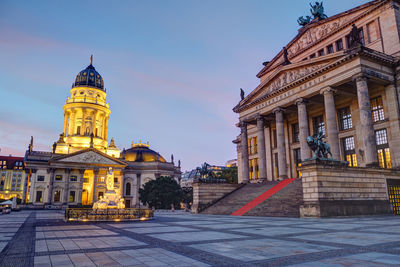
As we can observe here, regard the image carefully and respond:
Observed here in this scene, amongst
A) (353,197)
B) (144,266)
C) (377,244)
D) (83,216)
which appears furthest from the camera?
(353,197)

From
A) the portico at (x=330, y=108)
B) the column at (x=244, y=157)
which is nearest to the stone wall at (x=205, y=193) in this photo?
the column at (x=244, y=157)

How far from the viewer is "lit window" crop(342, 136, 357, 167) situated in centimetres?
3603

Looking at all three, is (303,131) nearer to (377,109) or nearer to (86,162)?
(377,109)

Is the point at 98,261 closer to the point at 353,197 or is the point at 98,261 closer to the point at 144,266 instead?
the point at 144,266

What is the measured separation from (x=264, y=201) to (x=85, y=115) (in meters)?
78.2

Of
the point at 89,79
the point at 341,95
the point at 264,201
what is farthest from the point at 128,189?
the point at 341,95

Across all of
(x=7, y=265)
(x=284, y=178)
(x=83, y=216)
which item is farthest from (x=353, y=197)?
(x=7, y=265)

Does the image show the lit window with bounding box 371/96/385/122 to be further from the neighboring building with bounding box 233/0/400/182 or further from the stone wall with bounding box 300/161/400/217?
the stone wall with bounding box 300/161/400/217

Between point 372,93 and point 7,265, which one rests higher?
point 372,93

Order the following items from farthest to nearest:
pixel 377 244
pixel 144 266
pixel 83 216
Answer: pixel 83 216
pixel 377 244
pixel 144 266

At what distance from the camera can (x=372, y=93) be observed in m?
33.8

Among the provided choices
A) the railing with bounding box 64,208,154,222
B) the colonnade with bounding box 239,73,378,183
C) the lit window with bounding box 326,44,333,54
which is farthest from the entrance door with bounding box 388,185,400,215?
the railing with bounding box 64,208,154,222

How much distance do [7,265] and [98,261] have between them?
6.65 ft

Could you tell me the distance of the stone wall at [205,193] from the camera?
35812 millimetres
